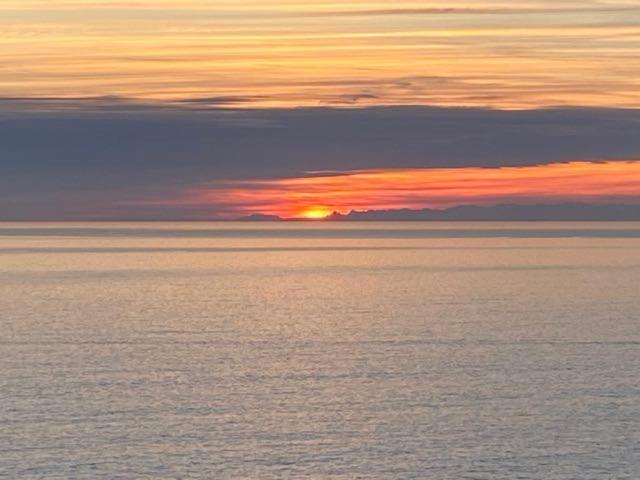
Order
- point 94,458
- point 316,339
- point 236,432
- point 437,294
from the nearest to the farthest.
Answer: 1. point 94,458
2. point 236,432
3. point 316,339
4. point 437,294

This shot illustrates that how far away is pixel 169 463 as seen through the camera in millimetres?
27609

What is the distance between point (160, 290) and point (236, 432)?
5428 centimetres

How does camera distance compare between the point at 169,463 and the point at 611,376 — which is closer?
the point at 169,463

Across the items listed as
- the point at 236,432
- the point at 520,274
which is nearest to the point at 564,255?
the point at 520,274

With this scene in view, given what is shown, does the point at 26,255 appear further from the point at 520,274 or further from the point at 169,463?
the point at 169,463

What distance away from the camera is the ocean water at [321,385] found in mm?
27766

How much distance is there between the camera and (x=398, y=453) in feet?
93.8

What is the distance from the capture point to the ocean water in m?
27.8

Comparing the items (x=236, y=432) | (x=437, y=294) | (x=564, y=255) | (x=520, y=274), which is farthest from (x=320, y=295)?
(x=564, y=255)

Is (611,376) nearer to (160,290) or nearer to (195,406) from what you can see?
(195,406)

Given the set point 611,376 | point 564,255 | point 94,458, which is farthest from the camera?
point 564,255

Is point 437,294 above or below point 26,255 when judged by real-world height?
below

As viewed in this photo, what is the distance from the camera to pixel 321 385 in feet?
123

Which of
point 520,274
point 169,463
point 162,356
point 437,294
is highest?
point 520,274
